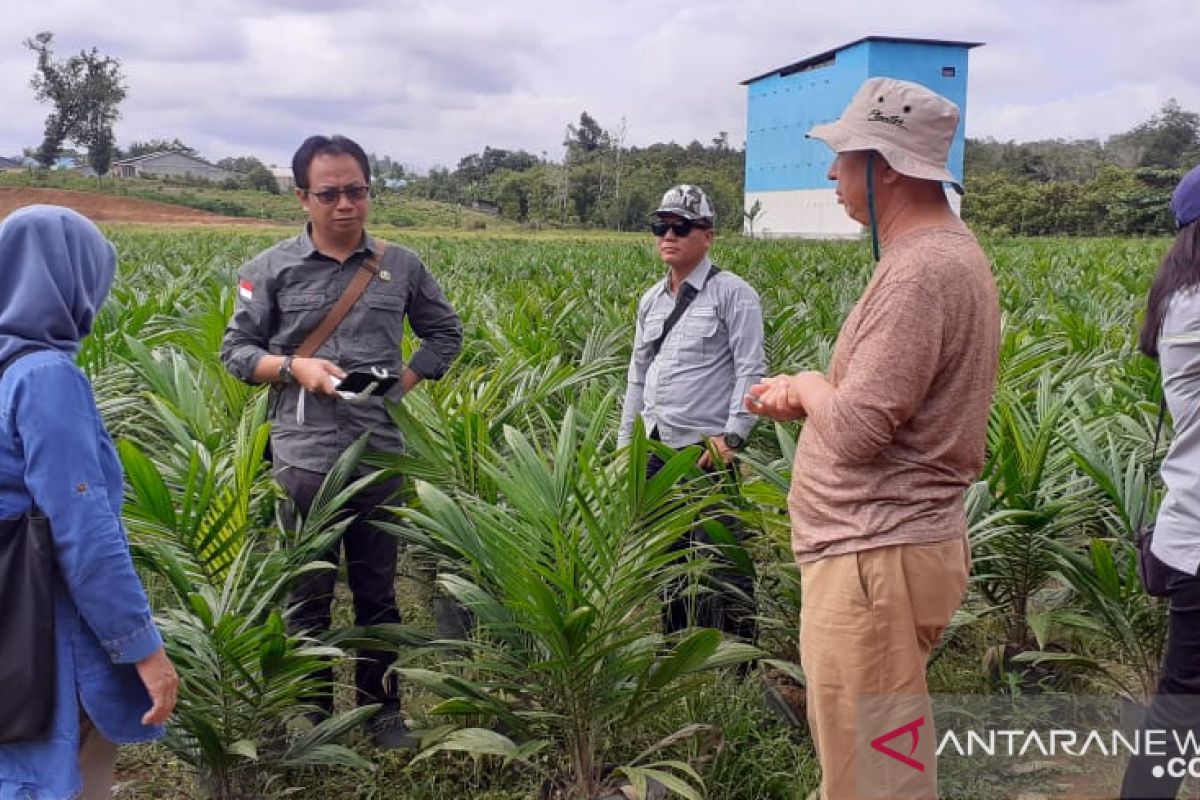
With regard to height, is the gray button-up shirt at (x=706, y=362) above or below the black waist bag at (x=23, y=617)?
above

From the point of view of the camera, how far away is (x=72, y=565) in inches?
76.4

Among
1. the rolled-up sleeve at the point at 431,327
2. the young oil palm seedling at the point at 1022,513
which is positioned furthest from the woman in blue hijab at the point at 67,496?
the young oil palm seedling at the point at 1022,513

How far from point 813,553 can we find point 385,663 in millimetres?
1646

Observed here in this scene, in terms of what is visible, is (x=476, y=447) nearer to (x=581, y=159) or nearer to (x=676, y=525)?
(x=676, y=525)

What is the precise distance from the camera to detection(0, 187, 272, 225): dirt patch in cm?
6222

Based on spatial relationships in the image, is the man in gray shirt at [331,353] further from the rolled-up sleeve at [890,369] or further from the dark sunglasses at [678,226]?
the rolled-up sleeve at [890,369]

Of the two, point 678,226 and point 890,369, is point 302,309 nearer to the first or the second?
point 678,226

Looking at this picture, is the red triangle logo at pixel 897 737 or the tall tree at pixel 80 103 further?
the tall tree at pixel 80 103

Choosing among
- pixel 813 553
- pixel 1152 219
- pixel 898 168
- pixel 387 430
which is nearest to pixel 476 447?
pixel 387 430

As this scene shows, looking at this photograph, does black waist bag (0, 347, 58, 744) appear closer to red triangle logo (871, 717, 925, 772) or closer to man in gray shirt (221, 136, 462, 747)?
man in gray shirt (221, 136, 462, 747)

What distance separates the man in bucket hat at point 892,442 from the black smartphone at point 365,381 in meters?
1.44

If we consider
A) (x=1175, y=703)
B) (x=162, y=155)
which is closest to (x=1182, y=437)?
(x=1175, y=703)

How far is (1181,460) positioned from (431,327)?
7.36 feet

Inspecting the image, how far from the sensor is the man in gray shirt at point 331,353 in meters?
3.26
